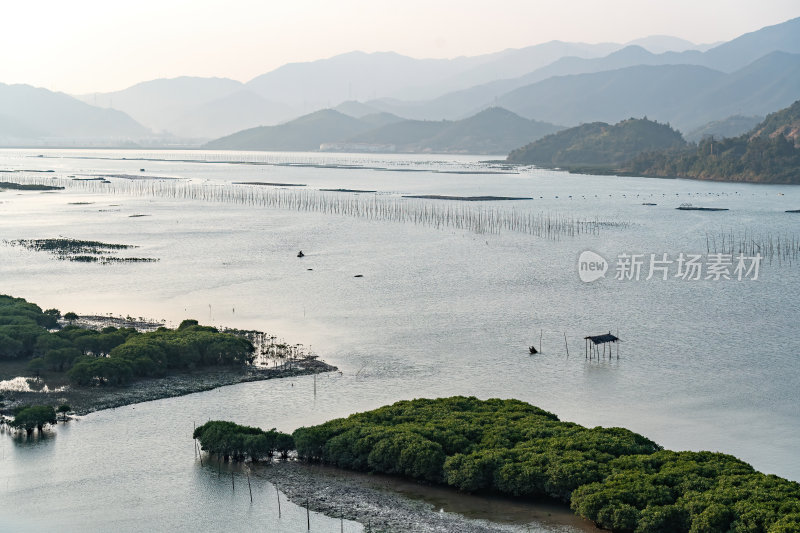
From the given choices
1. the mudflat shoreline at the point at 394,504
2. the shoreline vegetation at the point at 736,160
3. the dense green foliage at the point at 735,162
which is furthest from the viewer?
the shoreline vegetation at the point at 736,160

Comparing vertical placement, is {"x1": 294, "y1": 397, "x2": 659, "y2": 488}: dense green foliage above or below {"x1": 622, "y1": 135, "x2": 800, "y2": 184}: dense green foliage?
below

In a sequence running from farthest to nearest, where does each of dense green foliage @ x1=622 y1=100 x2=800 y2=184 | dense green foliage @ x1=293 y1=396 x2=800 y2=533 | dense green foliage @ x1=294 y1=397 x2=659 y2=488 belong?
dense green foliage @ x1=622 y1=100 x2=800 y2=184, dense green foliage @ x1=294 y1=397 x2=659 y2=488, dense green foliage @ x1=293 y1=396 x2=800 y2=533

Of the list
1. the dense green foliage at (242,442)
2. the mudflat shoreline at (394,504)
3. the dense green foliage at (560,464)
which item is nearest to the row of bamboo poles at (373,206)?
the dense green foliage at (560,464)

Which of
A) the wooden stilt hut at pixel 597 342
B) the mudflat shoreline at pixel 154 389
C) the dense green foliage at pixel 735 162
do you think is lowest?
the mudflat shoreline at pixel 154 389

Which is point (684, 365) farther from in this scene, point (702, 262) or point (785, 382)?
point (702, 262)

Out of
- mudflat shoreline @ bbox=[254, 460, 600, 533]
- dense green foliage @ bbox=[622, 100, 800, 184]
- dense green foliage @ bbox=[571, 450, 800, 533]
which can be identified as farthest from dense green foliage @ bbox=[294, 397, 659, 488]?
dense green foliage @ bbox=[622, 100, 800, 184]

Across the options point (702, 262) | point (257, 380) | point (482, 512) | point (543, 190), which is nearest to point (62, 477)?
point (257, 380)

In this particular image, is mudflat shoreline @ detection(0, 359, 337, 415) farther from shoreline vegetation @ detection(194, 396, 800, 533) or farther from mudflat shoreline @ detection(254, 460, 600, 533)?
mudflat shoreline @ detection(254, 460, 600, 533)
